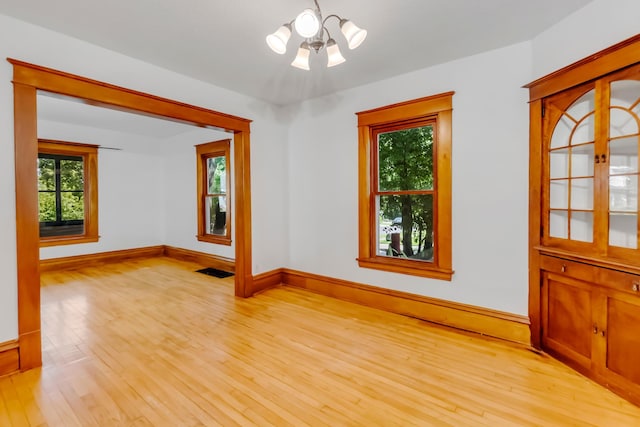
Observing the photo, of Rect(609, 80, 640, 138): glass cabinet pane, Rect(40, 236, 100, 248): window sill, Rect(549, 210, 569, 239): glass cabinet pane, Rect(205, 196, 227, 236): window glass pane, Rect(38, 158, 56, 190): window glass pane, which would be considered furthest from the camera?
Rect(205, 196, 227, 236): window glass pane

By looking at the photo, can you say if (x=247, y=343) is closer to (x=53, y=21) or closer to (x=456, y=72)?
(x=53, y=21)

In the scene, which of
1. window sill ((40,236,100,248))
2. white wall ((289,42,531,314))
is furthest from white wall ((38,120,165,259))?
white wall ((289,42,531,314))

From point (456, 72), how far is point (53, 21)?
3.52 metres

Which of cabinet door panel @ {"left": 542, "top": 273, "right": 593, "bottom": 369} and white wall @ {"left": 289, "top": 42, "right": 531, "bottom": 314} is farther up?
white wall @ {"left": 289, "top": 42, "right": 531, "bottom": 314}

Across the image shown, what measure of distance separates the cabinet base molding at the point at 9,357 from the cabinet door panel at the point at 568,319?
4245 mm

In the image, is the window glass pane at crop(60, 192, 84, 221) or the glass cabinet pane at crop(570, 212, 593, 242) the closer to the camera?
the glass cabinet pane at crop(570, 212, 593, 242)

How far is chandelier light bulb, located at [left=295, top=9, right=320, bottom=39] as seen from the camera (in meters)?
1.77

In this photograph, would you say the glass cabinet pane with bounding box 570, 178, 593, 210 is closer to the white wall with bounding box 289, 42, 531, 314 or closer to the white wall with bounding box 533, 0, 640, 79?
the white wall with bounding box 289, 42, 531, 314

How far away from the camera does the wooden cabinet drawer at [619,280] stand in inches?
74.5

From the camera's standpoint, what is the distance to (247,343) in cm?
274

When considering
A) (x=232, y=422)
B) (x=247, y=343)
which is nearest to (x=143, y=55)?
(x=247, y=343)

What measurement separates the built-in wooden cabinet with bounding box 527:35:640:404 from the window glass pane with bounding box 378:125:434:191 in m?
0.98

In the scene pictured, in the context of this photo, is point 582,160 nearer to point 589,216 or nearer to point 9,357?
point 589,216

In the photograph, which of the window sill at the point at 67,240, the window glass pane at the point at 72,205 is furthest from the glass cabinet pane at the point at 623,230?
the window glass pane at the point at 72,205
